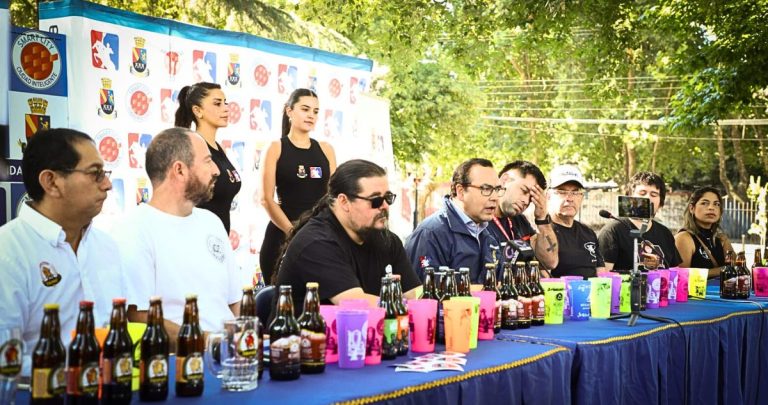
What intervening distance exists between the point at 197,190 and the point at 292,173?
2.01 meters

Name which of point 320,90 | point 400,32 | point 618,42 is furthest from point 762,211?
point 320,90

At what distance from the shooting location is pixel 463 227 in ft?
14.9

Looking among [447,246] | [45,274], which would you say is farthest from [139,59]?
[45,274]

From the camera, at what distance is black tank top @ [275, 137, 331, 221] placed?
5.62 metres

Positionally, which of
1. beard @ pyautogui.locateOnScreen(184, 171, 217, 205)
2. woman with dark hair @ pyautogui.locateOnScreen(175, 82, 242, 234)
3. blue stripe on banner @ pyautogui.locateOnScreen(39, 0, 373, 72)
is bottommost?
beard @ pyautogui.locateOnScreen(184, 171, 217, 205)

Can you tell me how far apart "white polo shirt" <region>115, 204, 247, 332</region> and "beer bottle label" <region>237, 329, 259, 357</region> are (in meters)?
1.06

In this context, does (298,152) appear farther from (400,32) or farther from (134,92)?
(400,32)

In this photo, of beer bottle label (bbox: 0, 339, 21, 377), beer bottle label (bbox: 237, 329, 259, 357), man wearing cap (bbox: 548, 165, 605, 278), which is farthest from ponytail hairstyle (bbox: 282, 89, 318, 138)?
beer bottle label (bbox: 0, 339, 21, 377)

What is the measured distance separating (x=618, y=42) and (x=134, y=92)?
7164 millimetres

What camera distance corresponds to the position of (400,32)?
1061 centimetres

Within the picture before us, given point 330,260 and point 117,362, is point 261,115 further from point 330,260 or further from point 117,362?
point 117,362

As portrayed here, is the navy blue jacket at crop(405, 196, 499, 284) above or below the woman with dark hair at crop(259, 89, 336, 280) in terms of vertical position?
below

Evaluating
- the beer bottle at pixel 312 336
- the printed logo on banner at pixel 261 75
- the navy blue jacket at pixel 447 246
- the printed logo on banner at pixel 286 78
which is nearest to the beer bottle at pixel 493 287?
the navy blue jacket at pixel 447 246

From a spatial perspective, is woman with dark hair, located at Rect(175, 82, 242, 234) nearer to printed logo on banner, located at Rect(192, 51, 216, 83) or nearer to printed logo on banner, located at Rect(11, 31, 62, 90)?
printed logo on banner, located at Rect(11, 31, 62, 90)
